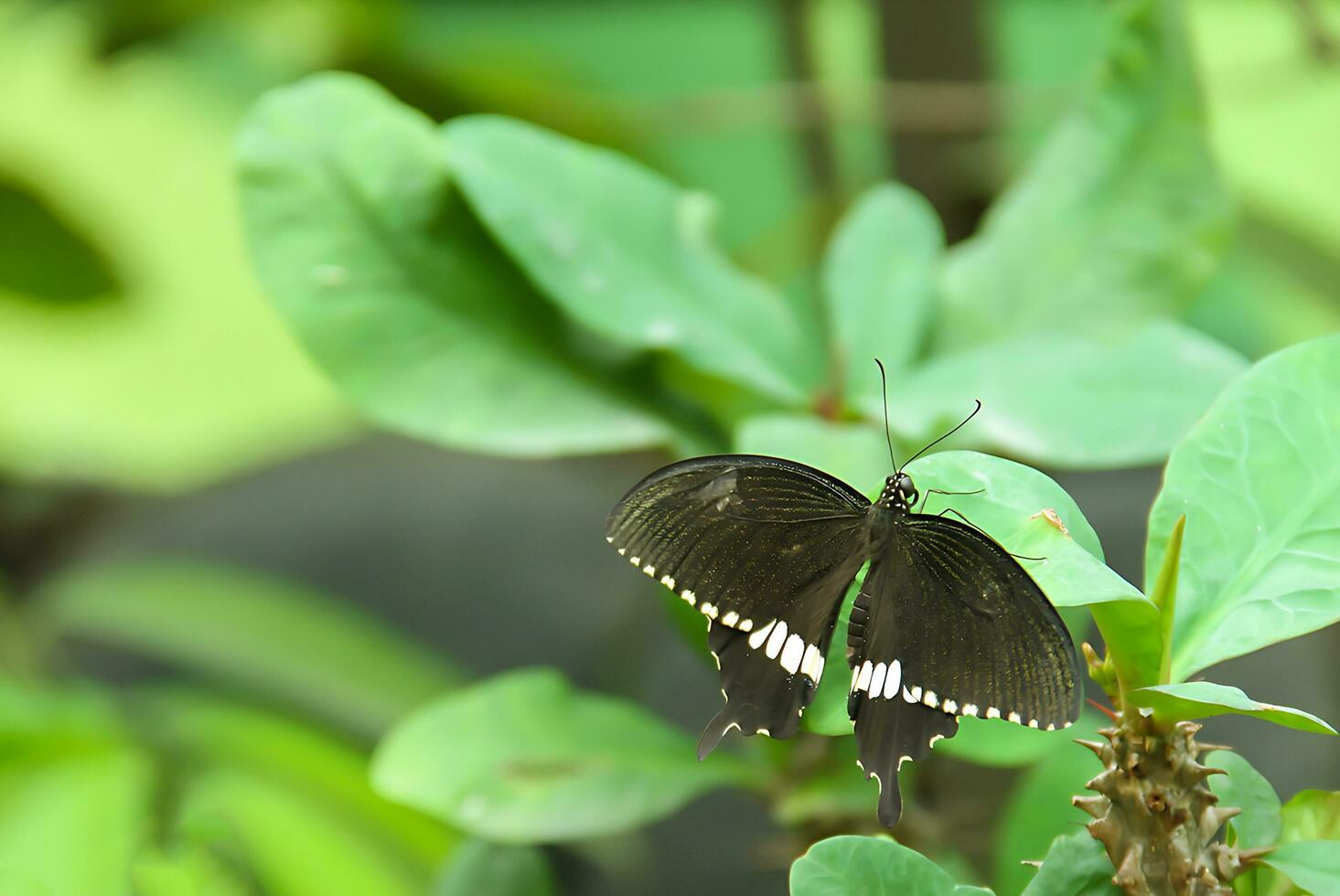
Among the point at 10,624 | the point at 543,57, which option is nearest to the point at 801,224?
the point at 543,57

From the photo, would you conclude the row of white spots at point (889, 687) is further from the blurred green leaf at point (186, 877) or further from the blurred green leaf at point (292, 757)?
the blurred green leaf at point (292, 757)

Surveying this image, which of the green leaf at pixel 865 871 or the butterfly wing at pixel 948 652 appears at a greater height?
the butterfly wing at pixel 948 652

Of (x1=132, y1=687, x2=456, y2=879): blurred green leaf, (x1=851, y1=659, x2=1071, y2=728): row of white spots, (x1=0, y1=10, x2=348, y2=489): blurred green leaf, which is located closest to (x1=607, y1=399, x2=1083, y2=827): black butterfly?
(x1=851, y1=659, x2=1071, y2=728): row of white spots

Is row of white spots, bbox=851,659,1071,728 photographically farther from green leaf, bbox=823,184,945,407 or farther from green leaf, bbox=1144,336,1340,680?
green leaf, bbox=823,184,945,407

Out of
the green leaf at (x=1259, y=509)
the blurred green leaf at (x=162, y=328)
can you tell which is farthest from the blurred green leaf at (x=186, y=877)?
the blurred green leaf at (x=162, y=328)

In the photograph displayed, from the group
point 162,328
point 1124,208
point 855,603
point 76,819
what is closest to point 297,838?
point 76,819

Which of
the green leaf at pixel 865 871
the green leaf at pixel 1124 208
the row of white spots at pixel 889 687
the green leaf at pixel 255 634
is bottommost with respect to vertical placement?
the green leaf at pixel 865 871
